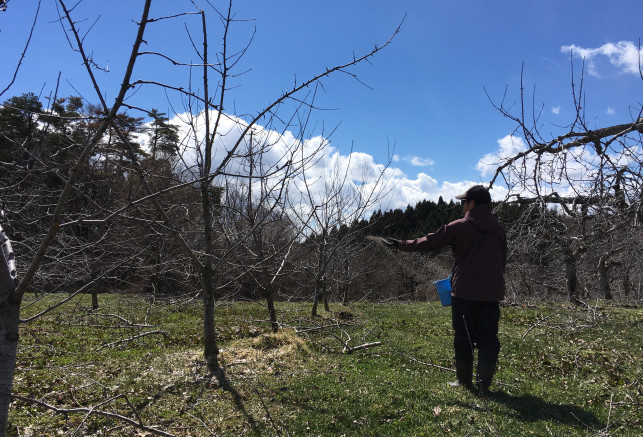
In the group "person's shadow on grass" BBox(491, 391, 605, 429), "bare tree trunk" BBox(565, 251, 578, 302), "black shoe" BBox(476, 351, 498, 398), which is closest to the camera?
"person's shadow on grass" BBox(491, 391, 605, 429)

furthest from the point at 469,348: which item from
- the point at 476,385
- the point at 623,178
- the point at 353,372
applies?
the point at 623,178

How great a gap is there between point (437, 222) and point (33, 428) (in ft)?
100

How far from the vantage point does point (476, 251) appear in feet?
14.7

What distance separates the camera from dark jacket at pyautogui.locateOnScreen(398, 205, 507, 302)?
4418 mm

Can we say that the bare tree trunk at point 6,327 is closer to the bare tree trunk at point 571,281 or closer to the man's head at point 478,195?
the man's head at point 478,195

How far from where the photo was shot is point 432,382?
5117 mm

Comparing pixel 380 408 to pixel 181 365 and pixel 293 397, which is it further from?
pixel 181 365

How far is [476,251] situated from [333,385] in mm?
2272

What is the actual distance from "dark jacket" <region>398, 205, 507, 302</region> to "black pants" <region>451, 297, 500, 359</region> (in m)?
0.12

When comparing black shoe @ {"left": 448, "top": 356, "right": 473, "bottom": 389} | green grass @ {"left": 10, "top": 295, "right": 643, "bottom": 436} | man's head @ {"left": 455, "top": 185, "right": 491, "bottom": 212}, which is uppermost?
man's head @ {"left": 455, "top": 185, "right": 491, "bottom": 212}

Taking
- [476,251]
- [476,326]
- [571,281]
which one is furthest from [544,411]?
[571,281]

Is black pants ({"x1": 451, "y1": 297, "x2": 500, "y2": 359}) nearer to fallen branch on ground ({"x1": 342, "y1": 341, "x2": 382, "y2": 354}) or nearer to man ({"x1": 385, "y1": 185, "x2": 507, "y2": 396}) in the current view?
man ({"x1": 385, "y1": 185, "x2": 507, "y2": 396})

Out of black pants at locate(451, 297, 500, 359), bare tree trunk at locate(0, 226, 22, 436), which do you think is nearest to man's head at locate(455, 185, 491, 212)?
black pants at locate(451, 297, 500, 359)

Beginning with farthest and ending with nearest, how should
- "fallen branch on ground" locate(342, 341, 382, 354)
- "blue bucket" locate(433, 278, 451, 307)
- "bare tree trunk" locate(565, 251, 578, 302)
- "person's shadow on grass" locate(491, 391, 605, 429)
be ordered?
"bare tree trunk" locate(565, 251, 578, 302)
"fallen branch on ground" locate(342, 341, 382, 354)
"blue bucket" locate(433, 278, 451, 307)
"person's shadow on grass" locate(491, 391, 605, 429)
